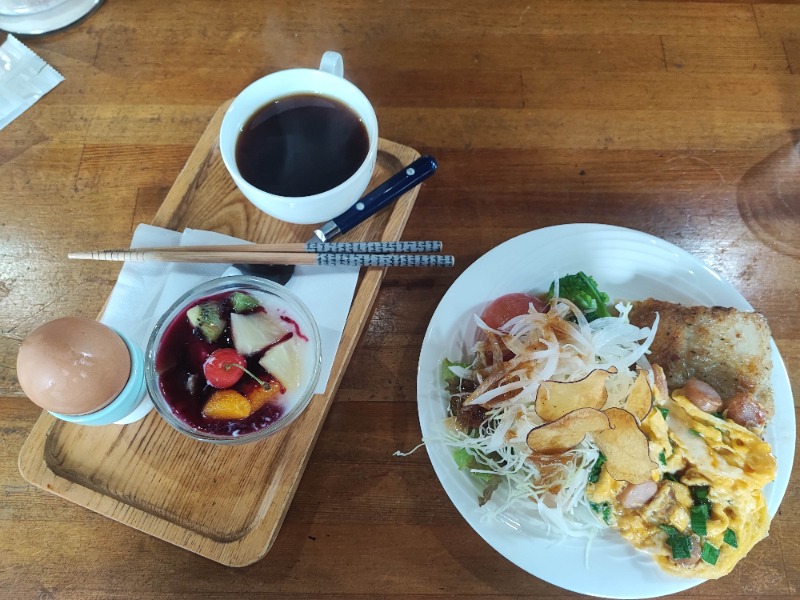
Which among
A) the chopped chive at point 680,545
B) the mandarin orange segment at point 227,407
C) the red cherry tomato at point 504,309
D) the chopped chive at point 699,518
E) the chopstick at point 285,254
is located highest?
the chopstick at point 285,254

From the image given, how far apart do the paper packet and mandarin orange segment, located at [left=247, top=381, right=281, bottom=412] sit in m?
1.36

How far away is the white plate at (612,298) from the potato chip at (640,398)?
0.33m

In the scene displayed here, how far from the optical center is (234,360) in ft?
4.45

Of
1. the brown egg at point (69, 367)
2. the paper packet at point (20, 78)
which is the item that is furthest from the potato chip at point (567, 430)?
the paper packet at point (20, 78)

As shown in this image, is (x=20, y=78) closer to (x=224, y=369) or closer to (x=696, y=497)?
(x=224, y=369)

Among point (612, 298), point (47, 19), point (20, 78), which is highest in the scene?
point (47, 19)

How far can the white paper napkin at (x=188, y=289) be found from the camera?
4.96 feet

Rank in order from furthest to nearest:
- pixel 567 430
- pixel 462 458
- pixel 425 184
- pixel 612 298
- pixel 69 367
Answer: pixel 425 184 < pixel 612 298 < pixel 462 458 < pixel 567 430 < pixel 69 367

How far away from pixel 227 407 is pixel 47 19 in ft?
5.30

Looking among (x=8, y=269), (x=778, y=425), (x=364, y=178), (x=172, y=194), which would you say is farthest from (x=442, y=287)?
(x=8, y=269)

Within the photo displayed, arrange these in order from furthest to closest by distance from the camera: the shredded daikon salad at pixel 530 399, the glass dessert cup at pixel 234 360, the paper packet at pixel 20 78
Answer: the paper packet at pixel 20 78, the shredded daikon salad at pixel 530 399, the glass dessert cup at pixel 234 360

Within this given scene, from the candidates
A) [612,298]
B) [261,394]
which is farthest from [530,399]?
[261,394]

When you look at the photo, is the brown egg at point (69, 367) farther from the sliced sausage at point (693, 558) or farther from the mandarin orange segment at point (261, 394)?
the sliced sausage at point (693, 558)

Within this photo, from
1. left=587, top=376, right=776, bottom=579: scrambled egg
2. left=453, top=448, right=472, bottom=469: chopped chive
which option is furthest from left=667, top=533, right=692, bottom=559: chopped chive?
left=453, top=448, right=472, bottom=469: chopped chive
